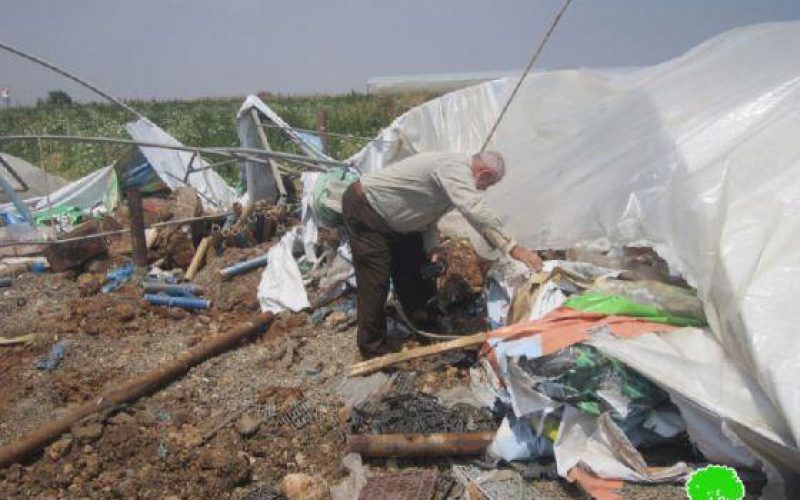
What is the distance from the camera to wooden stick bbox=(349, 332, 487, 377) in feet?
11.9

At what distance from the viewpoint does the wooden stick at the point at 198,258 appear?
6.18 meters

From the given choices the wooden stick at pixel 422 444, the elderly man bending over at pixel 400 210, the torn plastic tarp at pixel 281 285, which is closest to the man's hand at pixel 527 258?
the elderly man bending over at pixel 400 210

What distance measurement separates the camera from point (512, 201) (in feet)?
15.2

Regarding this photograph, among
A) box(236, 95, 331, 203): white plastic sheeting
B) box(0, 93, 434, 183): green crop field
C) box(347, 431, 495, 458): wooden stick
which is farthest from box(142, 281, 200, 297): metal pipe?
box(0, 93, 434, 183): green crop field

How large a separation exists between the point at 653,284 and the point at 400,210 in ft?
5.10

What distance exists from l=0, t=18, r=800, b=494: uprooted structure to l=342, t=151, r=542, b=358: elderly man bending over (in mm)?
359

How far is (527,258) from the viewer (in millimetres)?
3527

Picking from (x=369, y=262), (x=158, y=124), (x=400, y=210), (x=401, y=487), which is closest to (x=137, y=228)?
(x=369, y=262)

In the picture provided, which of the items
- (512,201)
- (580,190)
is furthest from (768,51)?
(512,201)

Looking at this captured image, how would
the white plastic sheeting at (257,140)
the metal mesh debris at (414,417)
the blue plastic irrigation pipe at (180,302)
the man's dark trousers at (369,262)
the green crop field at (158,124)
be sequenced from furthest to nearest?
the green crop field at (158,124) → the white plastic sheeting at (257,140) → the blue plastic irrigation pipe at (180,302) → the man's dark trousers at (369,262) → the metal mesh debris at (414,417)

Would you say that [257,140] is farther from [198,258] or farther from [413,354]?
[413,354]

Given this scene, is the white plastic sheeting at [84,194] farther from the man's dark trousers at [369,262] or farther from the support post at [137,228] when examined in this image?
the man's dark trousers at [369,262]

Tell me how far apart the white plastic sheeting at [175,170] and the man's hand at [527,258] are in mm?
5397

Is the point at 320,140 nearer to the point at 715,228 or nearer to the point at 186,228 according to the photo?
the point at 186,228
